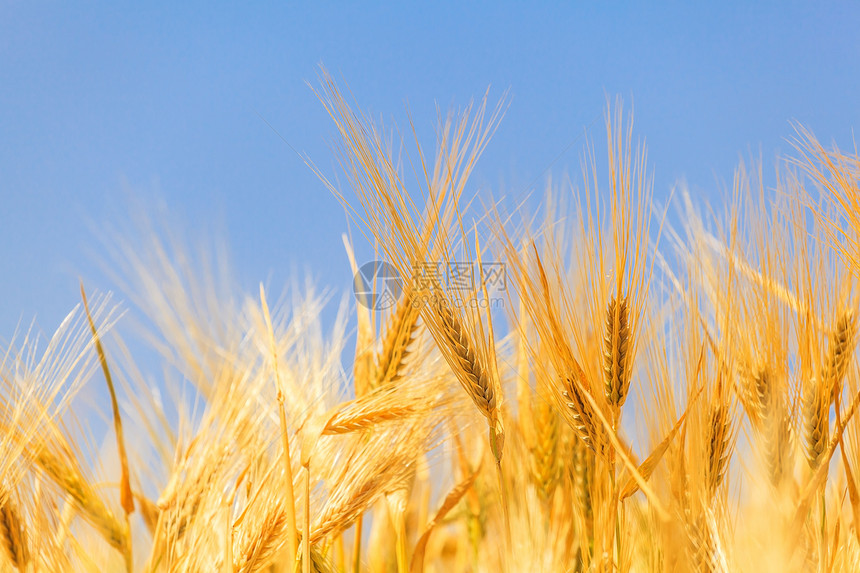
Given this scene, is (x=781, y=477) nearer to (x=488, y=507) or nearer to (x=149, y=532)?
(x=488, y=507)

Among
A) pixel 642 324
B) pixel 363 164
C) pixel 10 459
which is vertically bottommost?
pixel 10 459

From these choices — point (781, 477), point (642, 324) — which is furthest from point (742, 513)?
point (642, 324)

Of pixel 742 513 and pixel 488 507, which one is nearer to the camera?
pixel 742 513

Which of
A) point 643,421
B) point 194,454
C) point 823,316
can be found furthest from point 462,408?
point 823,316

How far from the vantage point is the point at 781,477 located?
889 mm

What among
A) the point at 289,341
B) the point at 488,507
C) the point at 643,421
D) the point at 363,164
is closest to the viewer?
the point at 363,164

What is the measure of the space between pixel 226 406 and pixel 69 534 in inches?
13.9

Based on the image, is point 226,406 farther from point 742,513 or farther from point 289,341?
point 742,513

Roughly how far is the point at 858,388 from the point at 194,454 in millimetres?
963

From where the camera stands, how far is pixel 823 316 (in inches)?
38.3

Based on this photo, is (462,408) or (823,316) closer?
(823,316)

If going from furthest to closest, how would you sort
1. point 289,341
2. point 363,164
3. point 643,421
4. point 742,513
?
point 289,341 → point 742,513 → point 643,421 → point 363,164

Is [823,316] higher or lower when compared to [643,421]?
higher

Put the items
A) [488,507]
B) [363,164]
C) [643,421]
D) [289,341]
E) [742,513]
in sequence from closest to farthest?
[363,164] → [643,421] → [742,513] → [289,341] → [488,507]
